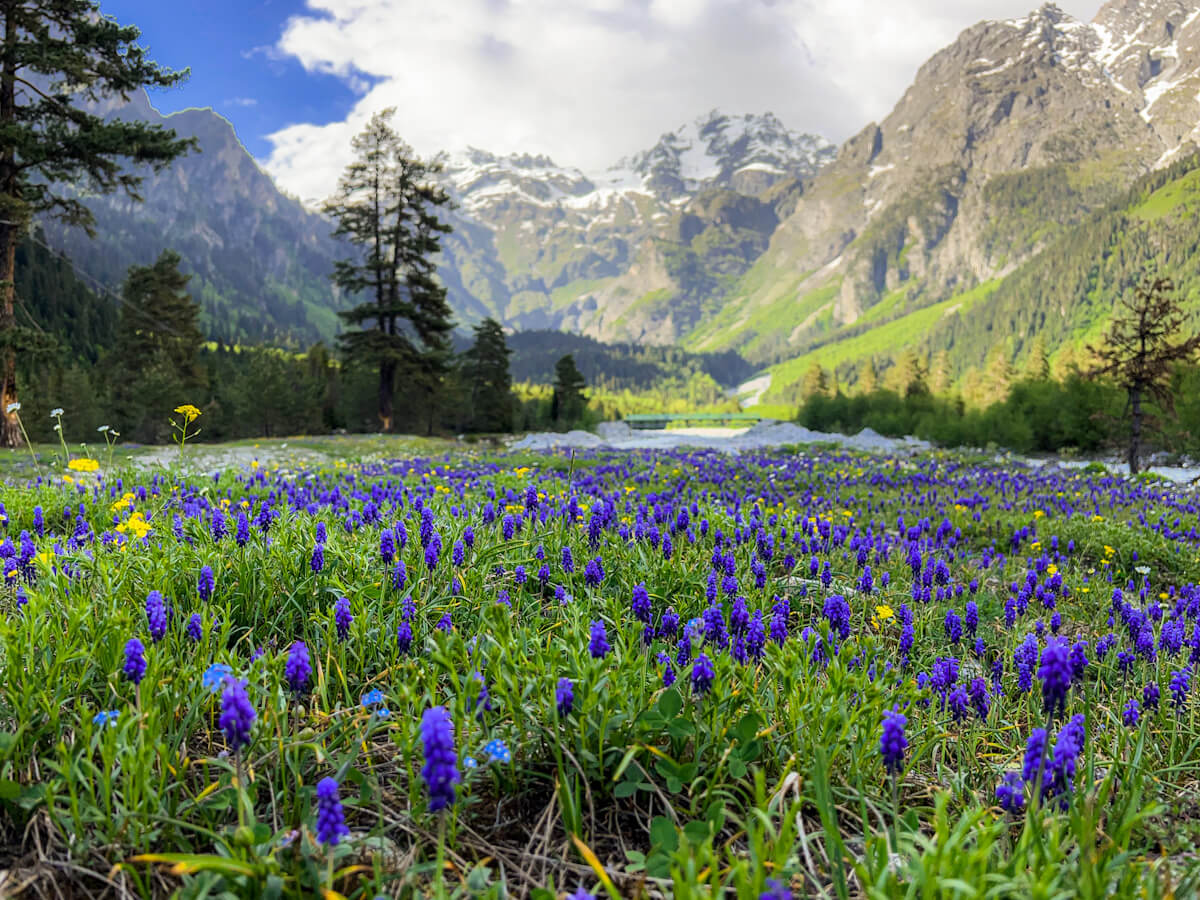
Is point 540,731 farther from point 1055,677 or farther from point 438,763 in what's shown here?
point 1055,677

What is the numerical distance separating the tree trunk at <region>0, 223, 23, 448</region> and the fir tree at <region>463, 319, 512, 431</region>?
41584mm

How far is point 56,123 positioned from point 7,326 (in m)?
Answer: 6.24

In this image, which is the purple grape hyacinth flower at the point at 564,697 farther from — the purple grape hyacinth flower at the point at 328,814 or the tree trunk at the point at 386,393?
the tree trunk at the point at 386,393

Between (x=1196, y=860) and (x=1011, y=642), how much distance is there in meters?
2.24

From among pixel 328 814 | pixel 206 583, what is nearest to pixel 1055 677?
pixel 328 814

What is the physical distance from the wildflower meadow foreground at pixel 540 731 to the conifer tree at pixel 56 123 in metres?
19.8

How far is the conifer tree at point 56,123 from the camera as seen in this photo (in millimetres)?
16984

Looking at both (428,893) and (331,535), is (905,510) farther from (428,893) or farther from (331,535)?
(428,893)

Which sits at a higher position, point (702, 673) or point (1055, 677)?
point (1055, 677)

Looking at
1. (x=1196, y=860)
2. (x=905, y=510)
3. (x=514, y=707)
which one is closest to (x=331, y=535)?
(x=514, y=707)

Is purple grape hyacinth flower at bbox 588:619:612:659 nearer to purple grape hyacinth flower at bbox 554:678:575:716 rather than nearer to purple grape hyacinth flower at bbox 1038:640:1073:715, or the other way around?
purple grape hyacinth flower at bbox 554:678:575:716

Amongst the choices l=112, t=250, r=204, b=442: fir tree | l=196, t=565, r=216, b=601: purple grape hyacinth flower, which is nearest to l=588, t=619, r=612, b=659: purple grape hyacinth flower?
l=196, t=565, r=216, b=601: purple grape hyacinth flower

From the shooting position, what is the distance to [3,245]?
59.1 feet

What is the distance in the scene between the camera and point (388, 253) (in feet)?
123
